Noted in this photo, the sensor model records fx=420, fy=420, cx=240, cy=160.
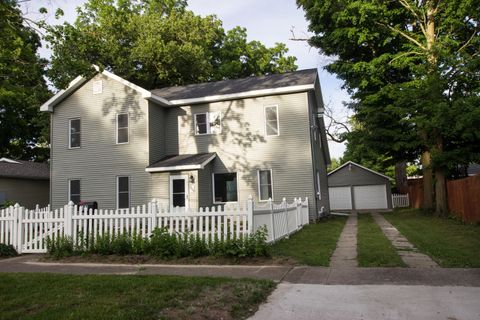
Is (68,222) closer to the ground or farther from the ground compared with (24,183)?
closer to the ground

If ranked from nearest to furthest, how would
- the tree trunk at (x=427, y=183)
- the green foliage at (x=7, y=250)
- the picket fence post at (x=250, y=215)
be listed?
the picket fence post at (x=250, y=215) → the green foliage at (x=7, y=250) → the tree trunk at (x=427, y=183)

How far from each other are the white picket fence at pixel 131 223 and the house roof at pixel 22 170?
44.1ft

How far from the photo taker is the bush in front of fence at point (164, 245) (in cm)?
840

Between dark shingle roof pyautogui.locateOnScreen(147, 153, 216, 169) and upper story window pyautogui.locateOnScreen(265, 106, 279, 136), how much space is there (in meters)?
2.73

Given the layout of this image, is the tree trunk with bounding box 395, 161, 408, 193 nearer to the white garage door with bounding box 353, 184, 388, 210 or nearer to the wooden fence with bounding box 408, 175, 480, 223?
the white garage door with bounding box 353, 184, 388, 210

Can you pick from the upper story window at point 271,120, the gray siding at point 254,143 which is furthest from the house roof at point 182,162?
the upper story window at point 271,120

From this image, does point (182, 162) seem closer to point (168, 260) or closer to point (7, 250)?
point (7, 250)

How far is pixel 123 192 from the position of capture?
18.9 m

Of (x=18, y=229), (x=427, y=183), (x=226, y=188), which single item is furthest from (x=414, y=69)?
(x=18, y=229)

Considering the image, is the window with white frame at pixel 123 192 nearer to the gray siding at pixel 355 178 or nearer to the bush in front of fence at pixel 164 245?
the bush in front of fence at pixel 164 245

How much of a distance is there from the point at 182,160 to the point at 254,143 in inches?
131

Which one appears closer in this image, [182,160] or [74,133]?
[182,160]

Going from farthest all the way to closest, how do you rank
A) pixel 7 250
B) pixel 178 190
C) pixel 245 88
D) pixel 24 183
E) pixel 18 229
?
1. pixel 24 183
2. pixel 245 88
3. pixel 178 190
4. pixel 18 229
5. pixel 7 250

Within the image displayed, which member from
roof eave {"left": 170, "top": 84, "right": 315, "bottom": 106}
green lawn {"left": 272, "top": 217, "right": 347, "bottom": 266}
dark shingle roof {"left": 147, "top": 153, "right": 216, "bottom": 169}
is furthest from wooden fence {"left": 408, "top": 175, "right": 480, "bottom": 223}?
dark shingle roof {"left": 147, "top": 153, "right": 216, "bottom": 169}
